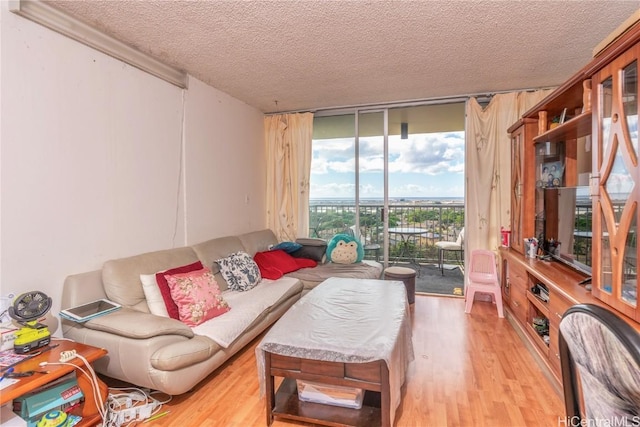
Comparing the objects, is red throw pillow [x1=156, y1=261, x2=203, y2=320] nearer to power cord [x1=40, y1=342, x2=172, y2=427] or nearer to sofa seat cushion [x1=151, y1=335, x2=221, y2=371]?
sofa seat cushion [x1=151, y1=335, x2=221, y2=371]

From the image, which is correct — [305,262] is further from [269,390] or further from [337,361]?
[337,361]

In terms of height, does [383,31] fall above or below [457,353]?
above

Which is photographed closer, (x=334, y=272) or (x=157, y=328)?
(x=157, y=328)

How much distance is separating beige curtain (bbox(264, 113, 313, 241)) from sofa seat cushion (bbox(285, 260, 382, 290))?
0.90 m

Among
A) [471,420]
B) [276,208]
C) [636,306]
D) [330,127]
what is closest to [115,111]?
[276,208]

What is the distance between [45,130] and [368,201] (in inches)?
135

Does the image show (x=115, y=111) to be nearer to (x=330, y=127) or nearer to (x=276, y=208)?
(x=276, y=208)

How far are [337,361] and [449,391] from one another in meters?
0.96

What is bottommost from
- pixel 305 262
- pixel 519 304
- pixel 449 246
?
pixel 519 304

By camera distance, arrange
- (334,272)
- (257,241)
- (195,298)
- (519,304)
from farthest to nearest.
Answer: (257,241)
(334,272)
(519,304)
(195,298)

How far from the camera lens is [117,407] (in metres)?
1.85

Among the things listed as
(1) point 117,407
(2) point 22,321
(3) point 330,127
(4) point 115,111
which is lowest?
(1) point 117,407

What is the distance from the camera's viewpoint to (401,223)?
16.8 ft

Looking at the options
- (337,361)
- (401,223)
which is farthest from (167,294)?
(401,223)
